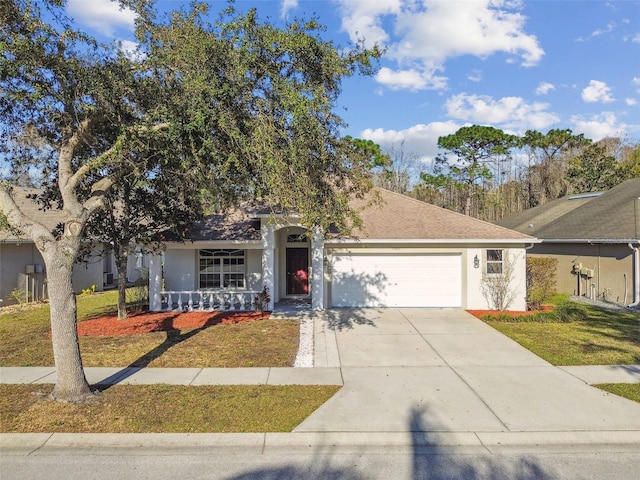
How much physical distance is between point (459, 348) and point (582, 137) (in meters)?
40.3

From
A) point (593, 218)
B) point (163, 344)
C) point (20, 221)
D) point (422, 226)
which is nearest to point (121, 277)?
point (163, 344)

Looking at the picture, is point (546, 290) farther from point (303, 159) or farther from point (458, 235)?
point (303, 159)

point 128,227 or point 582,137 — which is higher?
point 582,137

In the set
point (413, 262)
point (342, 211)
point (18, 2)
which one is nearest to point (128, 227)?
point (18, 2)

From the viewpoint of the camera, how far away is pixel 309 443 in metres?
5.72

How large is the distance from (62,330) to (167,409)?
6.75 feet

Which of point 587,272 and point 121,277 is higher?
point 121,277

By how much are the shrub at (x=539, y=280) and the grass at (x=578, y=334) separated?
1.74 meters

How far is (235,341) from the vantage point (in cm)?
1094

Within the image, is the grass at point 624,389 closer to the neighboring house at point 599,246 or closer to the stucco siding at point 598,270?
the neighboring house at point 599,246

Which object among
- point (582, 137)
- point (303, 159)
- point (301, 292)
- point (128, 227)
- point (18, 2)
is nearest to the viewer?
point (18, 2)

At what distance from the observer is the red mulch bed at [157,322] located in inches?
475

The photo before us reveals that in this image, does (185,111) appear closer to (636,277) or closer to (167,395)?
(167,395)

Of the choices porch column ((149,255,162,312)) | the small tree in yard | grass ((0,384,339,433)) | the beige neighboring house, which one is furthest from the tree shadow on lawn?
the small tree in yard
